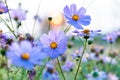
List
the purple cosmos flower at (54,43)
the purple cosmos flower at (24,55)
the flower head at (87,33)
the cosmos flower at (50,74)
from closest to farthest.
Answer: the purple cosmos flower at (24,55), the purple cosmos flower at (54,43), the flower head at (87,33), the cosmos flower at (50,74)

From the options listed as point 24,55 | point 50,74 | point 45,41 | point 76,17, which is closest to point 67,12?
point 76,17

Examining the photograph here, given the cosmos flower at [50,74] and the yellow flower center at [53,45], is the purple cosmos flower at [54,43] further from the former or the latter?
the cosmos flower at [50,74]

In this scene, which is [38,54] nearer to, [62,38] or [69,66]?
[62,38]

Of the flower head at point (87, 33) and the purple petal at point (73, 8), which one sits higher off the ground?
the purple petal at point (73, 8)

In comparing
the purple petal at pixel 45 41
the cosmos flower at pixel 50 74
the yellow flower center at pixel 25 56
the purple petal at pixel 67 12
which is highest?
the yellow flower center at pixel 25 56

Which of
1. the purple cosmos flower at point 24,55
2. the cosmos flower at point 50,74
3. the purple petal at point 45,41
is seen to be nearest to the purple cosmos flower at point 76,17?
the purple petal at point 45,41

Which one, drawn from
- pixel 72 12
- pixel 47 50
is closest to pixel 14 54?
pixel 47 50

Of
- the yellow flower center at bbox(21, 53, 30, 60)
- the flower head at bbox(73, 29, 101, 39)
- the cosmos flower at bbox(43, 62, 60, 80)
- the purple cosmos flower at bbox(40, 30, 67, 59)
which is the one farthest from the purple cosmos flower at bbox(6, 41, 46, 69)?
the cosmos flower at bbox(43, 62, 60, 80)
